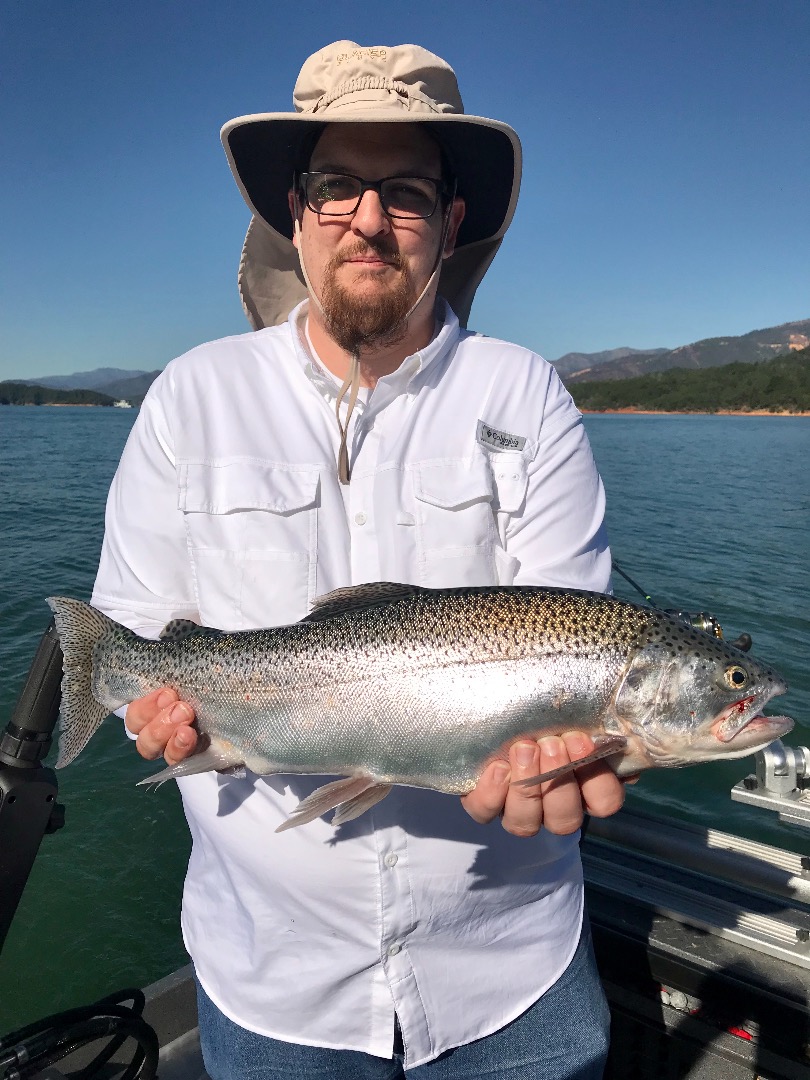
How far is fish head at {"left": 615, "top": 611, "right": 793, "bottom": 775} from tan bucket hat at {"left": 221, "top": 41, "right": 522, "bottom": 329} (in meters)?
2.01

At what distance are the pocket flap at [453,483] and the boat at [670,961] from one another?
1.65 m

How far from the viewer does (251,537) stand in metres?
2.66

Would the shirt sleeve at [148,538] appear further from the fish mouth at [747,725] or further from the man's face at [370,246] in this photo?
the fish mouth at [747,725]

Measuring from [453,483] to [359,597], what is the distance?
0.56m

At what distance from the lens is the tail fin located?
2.85 meters

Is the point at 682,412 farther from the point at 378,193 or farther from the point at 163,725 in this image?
the point at 163,725

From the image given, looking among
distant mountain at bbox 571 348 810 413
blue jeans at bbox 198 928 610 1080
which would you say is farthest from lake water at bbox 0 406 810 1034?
distant mountain at bbox 571 348 810 413

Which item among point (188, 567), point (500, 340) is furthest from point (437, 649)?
point (500, 340)

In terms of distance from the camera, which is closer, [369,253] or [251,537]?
[251,537]

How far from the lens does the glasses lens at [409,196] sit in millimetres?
2871

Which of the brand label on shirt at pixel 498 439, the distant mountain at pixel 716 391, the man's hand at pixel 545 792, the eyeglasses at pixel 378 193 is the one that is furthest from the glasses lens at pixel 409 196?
the distant mountain at pixel 716 391

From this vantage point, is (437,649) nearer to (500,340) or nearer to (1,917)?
(500,340)

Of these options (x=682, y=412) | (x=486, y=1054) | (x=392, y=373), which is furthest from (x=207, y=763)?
(x=682, y=412)

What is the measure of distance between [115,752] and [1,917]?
25.1 feet
